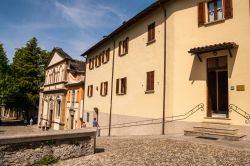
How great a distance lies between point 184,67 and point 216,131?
404cm

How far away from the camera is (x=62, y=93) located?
3503 cm

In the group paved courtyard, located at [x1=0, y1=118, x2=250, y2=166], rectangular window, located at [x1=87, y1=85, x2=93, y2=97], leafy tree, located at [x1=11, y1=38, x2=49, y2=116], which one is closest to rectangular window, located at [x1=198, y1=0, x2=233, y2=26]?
paved courtyard, located at [x1=0, y1=118, x2=250, y2=166]

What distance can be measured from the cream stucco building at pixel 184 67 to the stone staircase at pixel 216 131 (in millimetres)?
334

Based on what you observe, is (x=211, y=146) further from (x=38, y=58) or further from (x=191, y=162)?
(x=38, y=58)

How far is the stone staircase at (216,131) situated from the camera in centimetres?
1038

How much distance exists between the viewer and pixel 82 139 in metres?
8.01

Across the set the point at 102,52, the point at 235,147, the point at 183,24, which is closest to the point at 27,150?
the point at 235,147

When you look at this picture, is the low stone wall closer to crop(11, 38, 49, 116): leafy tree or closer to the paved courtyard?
the paved courtyard

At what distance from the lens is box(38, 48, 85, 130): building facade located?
102 feet

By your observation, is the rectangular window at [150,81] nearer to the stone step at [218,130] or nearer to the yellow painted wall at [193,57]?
the yellow painted wall at [193,57]

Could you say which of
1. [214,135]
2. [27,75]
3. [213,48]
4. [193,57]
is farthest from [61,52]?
[214,135]

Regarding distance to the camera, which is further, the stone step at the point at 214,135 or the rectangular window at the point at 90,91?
the rectangular window at the point at 90,91

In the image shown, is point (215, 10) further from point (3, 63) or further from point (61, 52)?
point (3, 63)

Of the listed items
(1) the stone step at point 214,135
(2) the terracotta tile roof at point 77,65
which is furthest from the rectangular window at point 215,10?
(2) the terracotta tile roof at point 77,65
